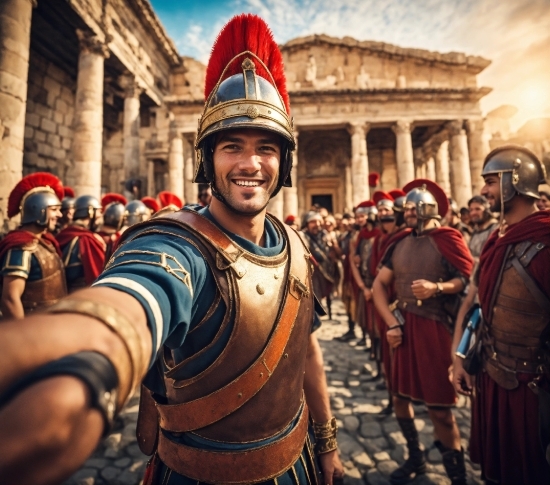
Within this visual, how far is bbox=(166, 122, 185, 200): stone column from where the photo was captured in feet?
57.4

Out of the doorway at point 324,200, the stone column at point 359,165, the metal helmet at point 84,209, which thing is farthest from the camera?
the doorway at point 324,200

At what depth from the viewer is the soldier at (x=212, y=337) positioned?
48 centimetres

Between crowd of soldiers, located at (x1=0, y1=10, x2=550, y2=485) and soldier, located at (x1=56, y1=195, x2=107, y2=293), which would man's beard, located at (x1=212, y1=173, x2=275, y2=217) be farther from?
soldier, located at (x1=56, y1=195, x2=107, y2=293)

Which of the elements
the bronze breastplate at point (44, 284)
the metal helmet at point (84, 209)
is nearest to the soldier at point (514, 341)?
the bronze breastplate at point (44, 284)

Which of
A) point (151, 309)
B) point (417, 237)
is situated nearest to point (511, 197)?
point (417, 237)

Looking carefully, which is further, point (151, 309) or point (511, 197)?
point (511, 197)

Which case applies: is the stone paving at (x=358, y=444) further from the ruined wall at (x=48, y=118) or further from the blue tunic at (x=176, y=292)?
the ruined wall at (x=48, y=118)

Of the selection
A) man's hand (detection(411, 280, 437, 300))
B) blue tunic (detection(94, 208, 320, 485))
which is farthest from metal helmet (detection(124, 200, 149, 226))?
blue tunic (detection(94, 208, 320, 485))

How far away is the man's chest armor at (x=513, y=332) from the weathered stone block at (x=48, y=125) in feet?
57.6

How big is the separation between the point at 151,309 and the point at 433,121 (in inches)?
882

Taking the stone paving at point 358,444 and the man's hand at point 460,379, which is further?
the stone paving at point 358,444

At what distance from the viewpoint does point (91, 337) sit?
21.7 inches

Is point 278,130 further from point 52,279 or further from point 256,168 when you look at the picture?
point 52,279

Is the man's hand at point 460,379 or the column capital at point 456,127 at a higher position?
the column capital at point 456,127
